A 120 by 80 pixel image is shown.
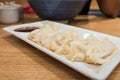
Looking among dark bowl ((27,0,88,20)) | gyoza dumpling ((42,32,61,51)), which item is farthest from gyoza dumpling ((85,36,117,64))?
dark bowl ((27,0,88,20))

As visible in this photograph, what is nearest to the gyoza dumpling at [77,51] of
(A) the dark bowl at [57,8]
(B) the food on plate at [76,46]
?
(B) the food on plate at [76,46]

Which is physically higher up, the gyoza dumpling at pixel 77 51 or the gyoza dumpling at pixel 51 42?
the gyoza dumpling at pixel 77 51

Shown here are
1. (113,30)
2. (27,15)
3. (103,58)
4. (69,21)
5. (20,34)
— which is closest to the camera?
(103,58)

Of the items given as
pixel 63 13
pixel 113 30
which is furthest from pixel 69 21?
pixel 113 30

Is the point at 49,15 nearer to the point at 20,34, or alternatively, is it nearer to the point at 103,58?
the point at 20,34

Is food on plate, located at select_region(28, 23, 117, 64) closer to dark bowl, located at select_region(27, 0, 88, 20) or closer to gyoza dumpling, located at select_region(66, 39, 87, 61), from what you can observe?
gyoza dumpling, located at select_region(66, 39, 87, 61)

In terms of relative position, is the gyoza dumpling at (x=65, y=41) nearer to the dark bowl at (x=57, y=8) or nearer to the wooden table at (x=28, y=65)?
the wooden table at (x=28, y=65)

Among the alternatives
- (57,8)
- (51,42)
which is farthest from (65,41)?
(57,8)

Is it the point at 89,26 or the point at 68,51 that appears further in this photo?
the point at 89,26
